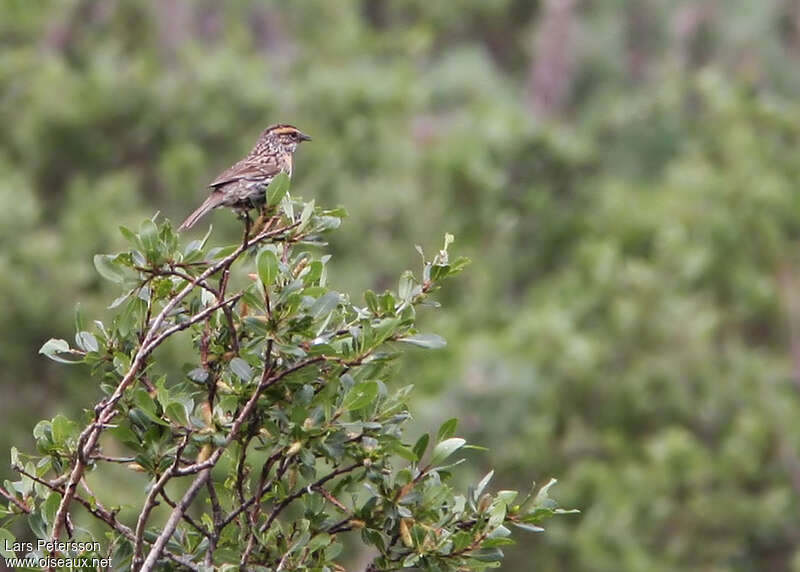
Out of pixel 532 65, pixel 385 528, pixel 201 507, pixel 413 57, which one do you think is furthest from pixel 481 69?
pixel 385 528

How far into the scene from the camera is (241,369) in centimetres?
432

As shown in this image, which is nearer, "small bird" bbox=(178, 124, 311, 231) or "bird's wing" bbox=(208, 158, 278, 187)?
"small bird" bbox=(178, 124, 311, 231)

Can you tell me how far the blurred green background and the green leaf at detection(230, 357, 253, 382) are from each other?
1008 centimetres

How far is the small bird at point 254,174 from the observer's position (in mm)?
6547

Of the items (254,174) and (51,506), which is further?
(254,174)

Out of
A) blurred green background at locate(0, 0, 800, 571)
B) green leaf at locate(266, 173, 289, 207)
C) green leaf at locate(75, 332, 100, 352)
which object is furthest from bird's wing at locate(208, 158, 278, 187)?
blurred green background at locate(0, 0, 800, 571)

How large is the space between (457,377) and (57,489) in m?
13.0

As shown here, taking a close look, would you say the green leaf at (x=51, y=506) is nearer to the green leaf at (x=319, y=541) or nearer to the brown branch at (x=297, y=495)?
the brown branch at (x=297, y=495)

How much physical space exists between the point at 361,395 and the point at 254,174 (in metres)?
2.66

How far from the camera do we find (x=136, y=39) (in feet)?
72.9

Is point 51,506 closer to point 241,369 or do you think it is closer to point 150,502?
point 150,502

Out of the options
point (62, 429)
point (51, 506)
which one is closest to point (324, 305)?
point (62, 429)

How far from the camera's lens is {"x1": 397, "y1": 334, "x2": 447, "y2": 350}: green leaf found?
4.38 meters

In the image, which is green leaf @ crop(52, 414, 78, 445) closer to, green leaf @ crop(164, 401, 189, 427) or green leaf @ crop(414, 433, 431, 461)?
green leaf @ crop(164, 401, 189, 427)
